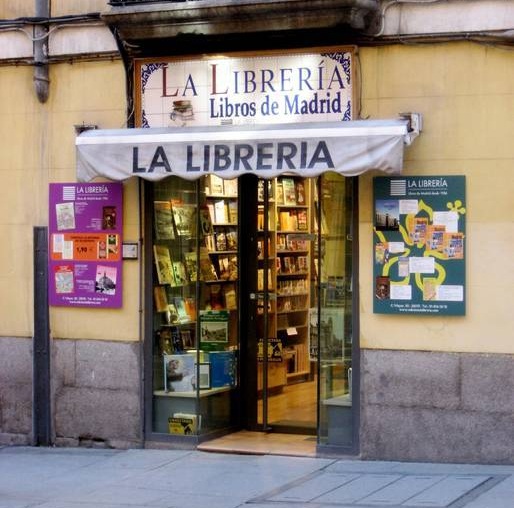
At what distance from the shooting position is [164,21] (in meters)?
10.9

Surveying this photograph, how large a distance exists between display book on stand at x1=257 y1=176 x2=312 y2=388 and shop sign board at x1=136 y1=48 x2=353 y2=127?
1.16m

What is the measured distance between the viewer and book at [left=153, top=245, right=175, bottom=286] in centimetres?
1166

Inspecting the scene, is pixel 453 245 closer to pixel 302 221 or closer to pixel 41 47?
pixel 302 221

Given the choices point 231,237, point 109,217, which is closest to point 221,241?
point 231,237

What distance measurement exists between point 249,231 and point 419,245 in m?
2.37

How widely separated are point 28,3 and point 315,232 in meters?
3.90

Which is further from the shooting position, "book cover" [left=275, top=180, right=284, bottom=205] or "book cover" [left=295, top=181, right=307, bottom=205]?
"book cover" [left=275, top=180, right=284, bottom=205]

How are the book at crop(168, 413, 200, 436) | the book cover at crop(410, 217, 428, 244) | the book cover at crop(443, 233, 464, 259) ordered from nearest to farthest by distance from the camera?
1. the book cover at crop(443, 233, 464, 259)
2. the book cover at crop(410, 217, 428, 244)
3. the book at crop(168, 413, 200, 436)

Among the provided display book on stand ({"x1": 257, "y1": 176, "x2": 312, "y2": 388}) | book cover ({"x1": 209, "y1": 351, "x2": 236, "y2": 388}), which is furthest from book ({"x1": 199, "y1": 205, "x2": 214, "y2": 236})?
book cover ({"x1": 209, "y1": 351, "x2": 236, "y2": 388})

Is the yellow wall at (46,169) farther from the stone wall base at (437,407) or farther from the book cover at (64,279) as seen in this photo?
the stone wall base at (437,407)

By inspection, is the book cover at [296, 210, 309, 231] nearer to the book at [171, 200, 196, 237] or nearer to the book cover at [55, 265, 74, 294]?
the book at [171, 200, 196, 237]

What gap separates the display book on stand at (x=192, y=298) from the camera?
11.7 meters

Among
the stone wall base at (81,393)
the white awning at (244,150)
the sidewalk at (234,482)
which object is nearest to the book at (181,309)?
the stone wall base at (81,393)

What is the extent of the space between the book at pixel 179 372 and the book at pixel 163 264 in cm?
79
